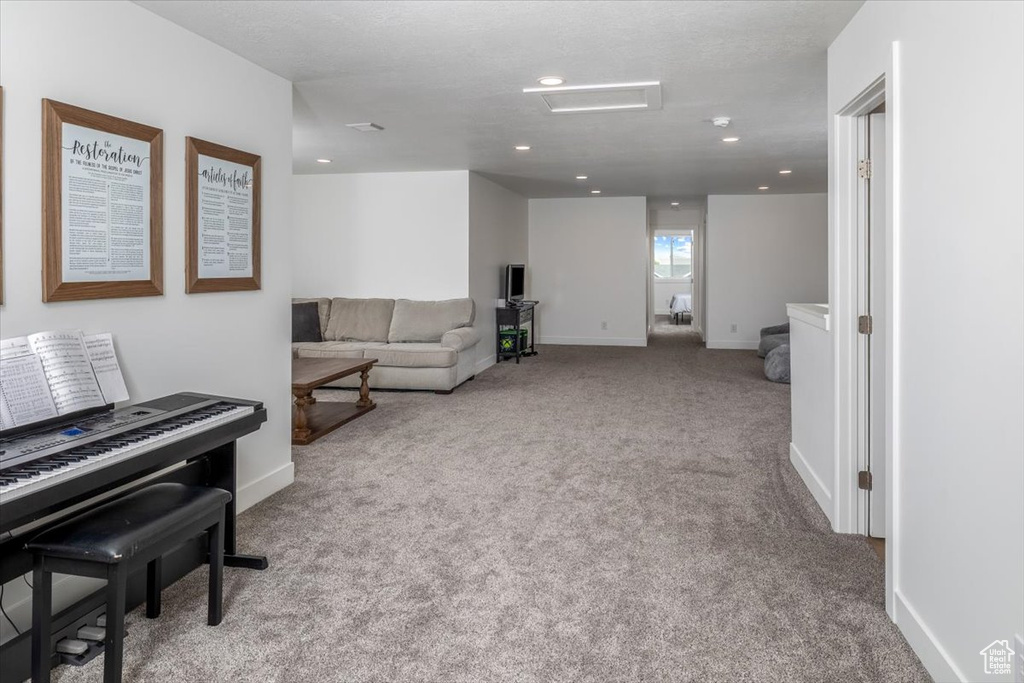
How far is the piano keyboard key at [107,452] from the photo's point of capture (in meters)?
1.68

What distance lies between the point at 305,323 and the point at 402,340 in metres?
1.04

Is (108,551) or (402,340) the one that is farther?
(402,340)

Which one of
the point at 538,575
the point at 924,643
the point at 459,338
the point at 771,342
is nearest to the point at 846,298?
the point at 924,643

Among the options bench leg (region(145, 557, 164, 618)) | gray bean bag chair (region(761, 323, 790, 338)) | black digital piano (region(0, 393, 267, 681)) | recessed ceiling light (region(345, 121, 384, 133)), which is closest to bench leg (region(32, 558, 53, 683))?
black digital piano (region(0, 393, 267, 681))

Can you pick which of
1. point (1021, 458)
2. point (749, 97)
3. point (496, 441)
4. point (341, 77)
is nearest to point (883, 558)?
point (1021, 458)

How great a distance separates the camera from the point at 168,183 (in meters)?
2.84

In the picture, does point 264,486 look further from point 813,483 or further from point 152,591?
point 813,483

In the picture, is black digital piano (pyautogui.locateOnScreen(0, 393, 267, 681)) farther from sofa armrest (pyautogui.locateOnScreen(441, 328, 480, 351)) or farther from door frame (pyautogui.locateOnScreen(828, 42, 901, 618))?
sofa armrest (pyautogui.locateOnScreen(441, 328, 480, 351))

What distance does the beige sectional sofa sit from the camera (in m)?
6.54

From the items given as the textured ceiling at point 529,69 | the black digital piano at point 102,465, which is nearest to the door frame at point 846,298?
the textured ceiling at point 529,69

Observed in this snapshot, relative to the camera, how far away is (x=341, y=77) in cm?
375

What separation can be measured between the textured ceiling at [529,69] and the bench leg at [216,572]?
2027 mm

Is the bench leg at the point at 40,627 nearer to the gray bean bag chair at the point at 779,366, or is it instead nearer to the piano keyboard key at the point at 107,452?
the piano keyboard key at the point at 107,452

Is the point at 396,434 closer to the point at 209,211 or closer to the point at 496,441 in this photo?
the point at 496,441
